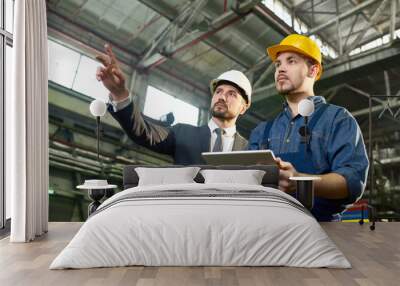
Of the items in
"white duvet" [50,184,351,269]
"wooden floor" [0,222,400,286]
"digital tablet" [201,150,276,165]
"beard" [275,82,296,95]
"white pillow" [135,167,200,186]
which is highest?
"beard" [275,82,296,95]

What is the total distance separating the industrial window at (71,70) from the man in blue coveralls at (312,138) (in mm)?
Answer: 1982

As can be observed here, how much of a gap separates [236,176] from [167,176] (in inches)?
28.4

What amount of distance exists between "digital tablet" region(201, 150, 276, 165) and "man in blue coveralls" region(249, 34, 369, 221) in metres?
0.19

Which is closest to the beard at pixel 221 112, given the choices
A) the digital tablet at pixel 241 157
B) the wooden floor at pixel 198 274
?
the digital tablet at pixel 241 157

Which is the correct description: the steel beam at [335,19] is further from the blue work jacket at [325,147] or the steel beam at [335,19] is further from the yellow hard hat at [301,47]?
the blue work jacket at [325,147]

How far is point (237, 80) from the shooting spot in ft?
16.9

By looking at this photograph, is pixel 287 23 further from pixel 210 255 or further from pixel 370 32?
pixel 210 255

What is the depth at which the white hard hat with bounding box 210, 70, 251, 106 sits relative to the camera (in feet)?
16.9

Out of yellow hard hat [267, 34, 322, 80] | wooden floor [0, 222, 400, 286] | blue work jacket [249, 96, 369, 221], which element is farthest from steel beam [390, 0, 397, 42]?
wooden floor [0, 222, 400, 286]

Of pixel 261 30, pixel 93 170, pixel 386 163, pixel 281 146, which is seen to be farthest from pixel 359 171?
pixel 93 170

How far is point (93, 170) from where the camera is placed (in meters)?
5.14

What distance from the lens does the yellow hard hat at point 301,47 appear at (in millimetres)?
5043

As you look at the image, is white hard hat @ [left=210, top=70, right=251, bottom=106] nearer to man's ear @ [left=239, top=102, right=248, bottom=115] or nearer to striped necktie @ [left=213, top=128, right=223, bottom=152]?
man's ear @ [left=239, top=102, right=248, bottom=115]

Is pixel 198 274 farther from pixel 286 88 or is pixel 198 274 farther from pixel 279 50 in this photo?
pixel 279 50
